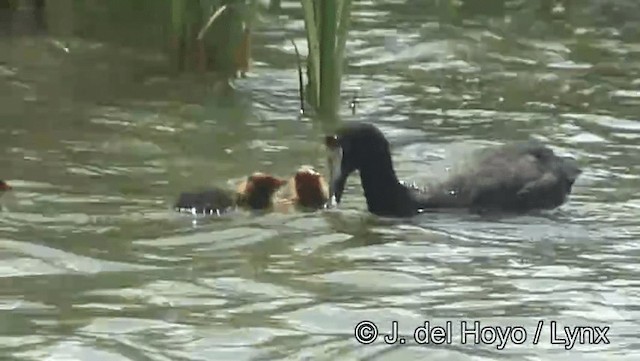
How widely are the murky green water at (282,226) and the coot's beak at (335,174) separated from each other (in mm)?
65

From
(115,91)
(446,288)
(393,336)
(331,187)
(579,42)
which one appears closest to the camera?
(393,336)

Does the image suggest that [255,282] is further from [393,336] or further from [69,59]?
[69,59]

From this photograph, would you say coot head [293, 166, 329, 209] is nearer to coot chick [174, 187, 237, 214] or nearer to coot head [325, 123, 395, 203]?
coot head [325, 123, 395, 203]

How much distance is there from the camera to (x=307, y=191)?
562cm

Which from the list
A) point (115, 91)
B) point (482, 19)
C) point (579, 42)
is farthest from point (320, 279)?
point (482, 19)

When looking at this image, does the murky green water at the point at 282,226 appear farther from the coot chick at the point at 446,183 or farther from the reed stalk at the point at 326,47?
the reed stalk at the point at 326,47

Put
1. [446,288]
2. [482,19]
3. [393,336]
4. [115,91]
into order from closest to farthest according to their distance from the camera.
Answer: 1. [393,336]
2. [446,288]
3. [115,91]
4. [482,19]

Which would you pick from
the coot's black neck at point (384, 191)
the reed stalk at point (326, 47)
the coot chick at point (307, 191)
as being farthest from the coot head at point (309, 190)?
the reed stalk at point (326, 47)

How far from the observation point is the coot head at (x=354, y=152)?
18.6ft

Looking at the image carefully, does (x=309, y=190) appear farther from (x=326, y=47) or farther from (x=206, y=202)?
(x=326, y=47)

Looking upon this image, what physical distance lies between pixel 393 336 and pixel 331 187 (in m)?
1.58

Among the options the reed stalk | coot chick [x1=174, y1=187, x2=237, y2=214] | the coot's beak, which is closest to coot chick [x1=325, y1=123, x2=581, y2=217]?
the coot's beak

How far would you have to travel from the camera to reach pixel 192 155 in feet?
21.2

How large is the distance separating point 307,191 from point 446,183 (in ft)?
1.72
